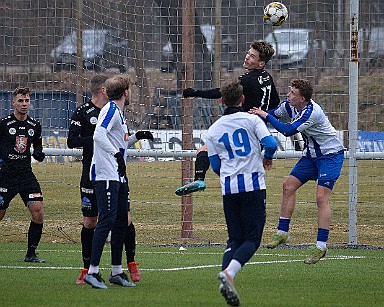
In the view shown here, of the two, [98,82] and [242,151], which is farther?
[98,82]

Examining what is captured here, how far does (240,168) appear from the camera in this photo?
8508mm

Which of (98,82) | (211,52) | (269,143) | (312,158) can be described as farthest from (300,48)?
(269,143)

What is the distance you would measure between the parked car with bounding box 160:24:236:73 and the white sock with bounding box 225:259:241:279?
7542 millimetres

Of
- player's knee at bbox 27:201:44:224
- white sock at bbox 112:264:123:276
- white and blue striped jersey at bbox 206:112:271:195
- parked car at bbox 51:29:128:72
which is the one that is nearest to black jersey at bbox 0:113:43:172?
player's knee at bbox 27:201:44:224

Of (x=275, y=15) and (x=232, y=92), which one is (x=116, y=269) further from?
(x=275, y=15)

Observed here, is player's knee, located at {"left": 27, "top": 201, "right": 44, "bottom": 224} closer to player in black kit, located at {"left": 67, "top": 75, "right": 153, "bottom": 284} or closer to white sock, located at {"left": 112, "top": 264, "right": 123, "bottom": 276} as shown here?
player in black kit, located at {"left": 67, "top": 75, "right": 153, "bottom": 284}

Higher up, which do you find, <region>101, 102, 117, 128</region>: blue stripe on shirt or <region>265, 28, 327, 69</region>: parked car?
<region>265, 28, 327, 69</region>: parked car

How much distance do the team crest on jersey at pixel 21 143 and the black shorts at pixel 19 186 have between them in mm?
303

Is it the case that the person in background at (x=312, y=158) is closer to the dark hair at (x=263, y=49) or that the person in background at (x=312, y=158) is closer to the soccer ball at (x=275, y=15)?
the dark hair at (x=263, y=49)

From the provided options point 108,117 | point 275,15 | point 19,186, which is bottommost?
point 19,186

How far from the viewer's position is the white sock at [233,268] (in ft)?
26.5

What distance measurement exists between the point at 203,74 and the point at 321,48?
196 cm

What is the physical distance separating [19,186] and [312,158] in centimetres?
386

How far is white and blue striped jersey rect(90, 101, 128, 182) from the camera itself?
9.12m
